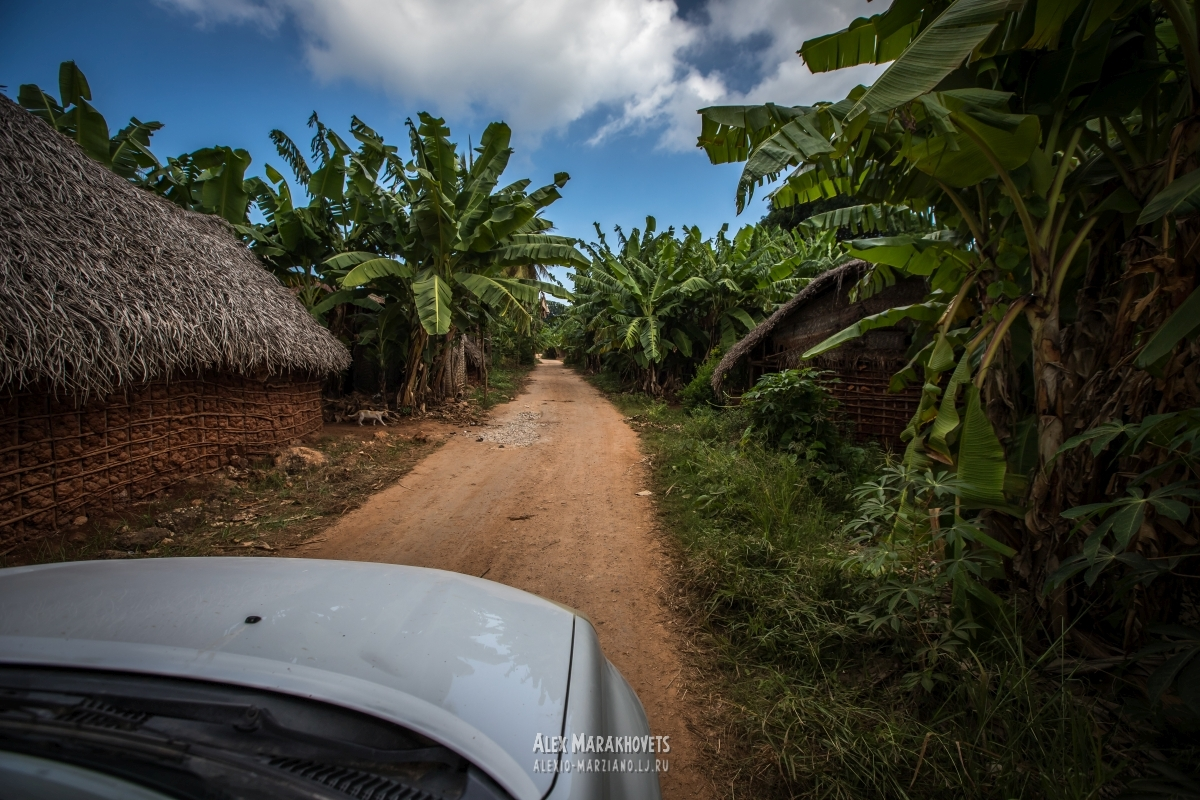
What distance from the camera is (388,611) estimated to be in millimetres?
1614

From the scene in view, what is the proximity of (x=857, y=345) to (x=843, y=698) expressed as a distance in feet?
21.3

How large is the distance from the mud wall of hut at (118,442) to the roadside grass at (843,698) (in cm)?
569

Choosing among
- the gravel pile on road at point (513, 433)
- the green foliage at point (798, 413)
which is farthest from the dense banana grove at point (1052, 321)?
the gravel pile on road at point (513, 433)

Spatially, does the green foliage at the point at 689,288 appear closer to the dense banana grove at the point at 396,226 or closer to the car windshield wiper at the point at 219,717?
the dense banana grove at the point at 396,226

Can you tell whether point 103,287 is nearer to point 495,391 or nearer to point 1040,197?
point 1040,197

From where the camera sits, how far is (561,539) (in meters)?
4.85

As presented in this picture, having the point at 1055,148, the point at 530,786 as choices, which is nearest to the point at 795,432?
the point at 1055,148

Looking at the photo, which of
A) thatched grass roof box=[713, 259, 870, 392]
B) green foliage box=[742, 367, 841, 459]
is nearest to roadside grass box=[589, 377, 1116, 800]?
green foliage box=[742, 367, 841, 459]

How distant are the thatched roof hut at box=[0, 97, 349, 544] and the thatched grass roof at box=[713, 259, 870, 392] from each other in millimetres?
8027

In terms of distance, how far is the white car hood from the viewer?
119cm

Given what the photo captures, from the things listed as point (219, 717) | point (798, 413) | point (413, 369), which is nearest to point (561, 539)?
point (798, 413)

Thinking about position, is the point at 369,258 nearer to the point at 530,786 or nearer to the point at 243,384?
the point at 243,384

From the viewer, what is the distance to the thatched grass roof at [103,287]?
4266 millimetres

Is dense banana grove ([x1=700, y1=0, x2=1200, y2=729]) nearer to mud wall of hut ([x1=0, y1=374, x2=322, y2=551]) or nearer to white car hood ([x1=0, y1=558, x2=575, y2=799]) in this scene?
white car hood ([x1=0, y1=558, x2=575, y2=799])
